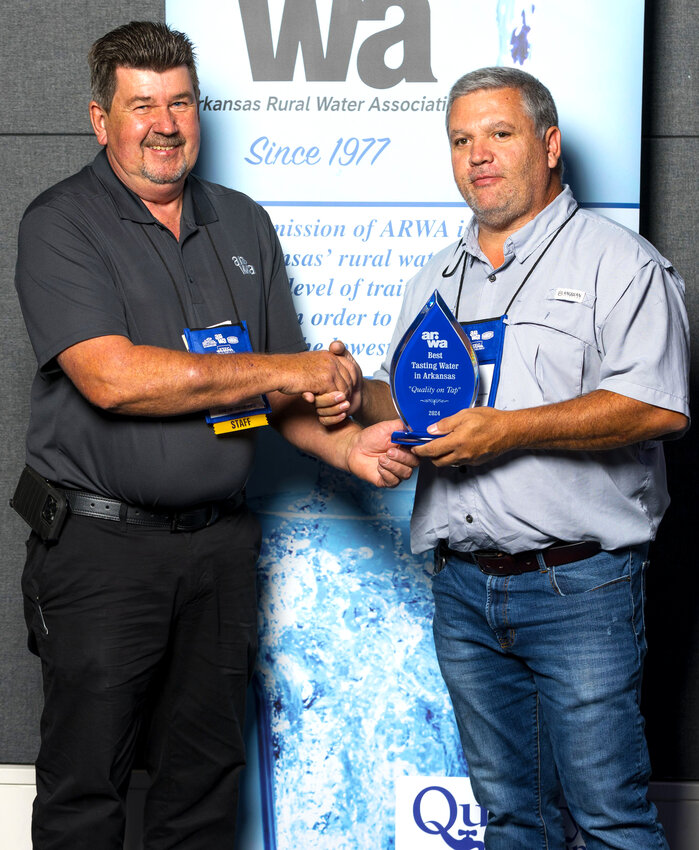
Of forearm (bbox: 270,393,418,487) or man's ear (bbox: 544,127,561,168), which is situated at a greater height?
man's ear (bbox: 544,127,561,168)

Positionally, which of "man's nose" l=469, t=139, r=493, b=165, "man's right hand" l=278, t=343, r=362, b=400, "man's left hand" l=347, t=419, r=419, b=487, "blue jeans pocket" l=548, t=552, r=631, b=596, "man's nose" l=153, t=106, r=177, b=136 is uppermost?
"man's nose" l=153, t=106, r=177, b=136

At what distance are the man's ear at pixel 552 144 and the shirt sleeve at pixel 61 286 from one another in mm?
909

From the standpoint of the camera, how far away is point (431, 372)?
1734mm

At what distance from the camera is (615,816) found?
165 centimetres

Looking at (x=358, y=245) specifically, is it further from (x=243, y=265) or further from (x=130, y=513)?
(x=130, y=513)

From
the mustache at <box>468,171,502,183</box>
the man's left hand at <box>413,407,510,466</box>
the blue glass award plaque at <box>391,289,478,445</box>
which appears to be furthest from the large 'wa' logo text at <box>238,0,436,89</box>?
the man's left hand at <box>413,407,510,466</box>

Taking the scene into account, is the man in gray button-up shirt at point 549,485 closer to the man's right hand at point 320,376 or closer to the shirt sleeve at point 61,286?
the man's right hand at point 320,376

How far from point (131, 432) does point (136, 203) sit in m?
0.49

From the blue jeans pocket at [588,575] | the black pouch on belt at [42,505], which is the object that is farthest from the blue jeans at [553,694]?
the black pouch on belt at [42,505]

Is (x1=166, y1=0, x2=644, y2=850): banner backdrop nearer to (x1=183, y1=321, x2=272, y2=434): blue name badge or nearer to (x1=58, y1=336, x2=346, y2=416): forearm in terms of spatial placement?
(x1=183, y1=321, x2=272, y2=434): blue name badge

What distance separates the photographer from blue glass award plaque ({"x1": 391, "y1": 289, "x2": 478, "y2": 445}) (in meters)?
1.69

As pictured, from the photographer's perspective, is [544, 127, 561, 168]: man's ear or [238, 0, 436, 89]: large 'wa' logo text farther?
[238, 0, 436, 89]: large 'wa' logo text

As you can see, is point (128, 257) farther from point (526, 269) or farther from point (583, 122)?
point (583, 122)

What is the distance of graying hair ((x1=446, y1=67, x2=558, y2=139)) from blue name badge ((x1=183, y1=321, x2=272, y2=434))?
0.67m
